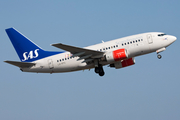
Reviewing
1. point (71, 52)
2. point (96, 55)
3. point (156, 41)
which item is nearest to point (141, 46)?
point (156, 41)

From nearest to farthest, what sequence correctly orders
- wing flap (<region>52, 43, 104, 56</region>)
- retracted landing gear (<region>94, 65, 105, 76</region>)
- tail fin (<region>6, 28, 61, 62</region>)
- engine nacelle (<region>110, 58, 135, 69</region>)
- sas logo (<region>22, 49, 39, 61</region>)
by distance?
wing flap (<region>52, 43, 104, 56</region>) → retracted landing gear (<region>94, 65, 105, 76</region>) → engine nacelle (<region>110, 58, 135, 69</region>) → tail fin (<region>6, 28, 61, 62</region>) → sas logo (<region>22, 49, 39, 61</region>)

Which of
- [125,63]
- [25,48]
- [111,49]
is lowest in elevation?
[125,63]

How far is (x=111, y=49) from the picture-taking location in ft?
128

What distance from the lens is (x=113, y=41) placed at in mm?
→ 39438

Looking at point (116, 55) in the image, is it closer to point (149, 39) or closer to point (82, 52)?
point (82, 52)

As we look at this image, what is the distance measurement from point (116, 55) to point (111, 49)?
1.46 metres

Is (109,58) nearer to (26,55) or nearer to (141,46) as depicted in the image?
(141,46)

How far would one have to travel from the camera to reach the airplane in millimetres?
38188

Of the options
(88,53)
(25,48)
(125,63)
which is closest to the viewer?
Result: (88,53)

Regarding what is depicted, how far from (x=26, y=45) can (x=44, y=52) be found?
11.0 feet

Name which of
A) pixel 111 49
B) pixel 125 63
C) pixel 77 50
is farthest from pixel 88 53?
pixel 125 63

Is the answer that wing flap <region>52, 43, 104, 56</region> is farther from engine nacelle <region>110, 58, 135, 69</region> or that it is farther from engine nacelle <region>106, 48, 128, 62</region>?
engine nacelle <region>110, 58, 135, 69</region>

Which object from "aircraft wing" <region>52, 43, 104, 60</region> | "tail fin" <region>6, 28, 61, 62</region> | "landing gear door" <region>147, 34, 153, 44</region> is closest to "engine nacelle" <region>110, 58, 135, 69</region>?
"aircraft wing" <region>52, 43, 104, 60</region>

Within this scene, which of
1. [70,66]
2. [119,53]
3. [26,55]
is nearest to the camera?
[119,53]
